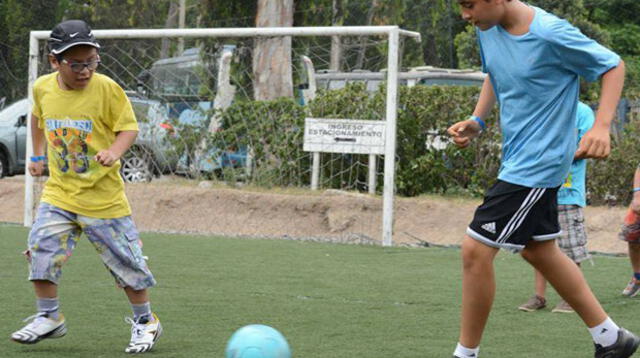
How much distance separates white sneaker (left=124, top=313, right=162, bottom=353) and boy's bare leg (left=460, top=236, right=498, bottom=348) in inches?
63.6

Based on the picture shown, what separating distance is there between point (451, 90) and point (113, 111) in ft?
29.6

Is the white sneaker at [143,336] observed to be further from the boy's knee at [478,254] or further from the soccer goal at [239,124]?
the soccer goal at [239,124]

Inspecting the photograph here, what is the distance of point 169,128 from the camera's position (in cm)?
1317

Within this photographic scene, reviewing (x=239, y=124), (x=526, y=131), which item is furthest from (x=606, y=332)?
(x=239, y=124)

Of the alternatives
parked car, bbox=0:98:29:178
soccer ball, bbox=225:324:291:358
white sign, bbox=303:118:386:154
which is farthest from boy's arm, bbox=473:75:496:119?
parked car, bbox=0:98:29:178

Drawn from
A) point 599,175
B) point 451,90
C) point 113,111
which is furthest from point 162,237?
point 113,111

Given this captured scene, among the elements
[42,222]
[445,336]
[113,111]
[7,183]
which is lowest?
[7,183]

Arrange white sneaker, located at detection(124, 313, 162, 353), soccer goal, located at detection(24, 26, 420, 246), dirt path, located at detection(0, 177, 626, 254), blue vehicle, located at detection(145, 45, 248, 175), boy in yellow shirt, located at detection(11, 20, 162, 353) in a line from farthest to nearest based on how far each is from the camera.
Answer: blue vehicle, located at detection(145, 45, 248, 175)
dirt path, located at detection(0, 177, 626, 254)
soccer goal, located at detection(24, 26, 420, 246)
boy in yellow shirt, located at detection(11, 20, 162, 353)
white sneaker, located at detection(124, 313, 162, 353)

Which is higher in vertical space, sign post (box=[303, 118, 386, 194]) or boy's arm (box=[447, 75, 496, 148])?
boy's arm (box=[447, 75, 496, 148])

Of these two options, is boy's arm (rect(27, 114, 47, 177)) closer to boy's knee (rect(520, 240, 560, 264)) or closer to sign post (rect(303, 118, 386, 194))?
boy's knee (rect(520, 240, 560, 264))

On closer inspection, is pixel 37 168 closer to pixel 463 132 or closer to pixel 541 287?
pixel 463 132

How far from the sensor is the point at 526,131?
4703mm

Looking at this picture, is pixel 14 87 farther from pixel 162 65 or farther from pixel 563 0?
pixel 563 0

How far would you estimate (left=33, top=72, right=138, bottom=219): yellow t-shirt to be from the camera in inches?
217
